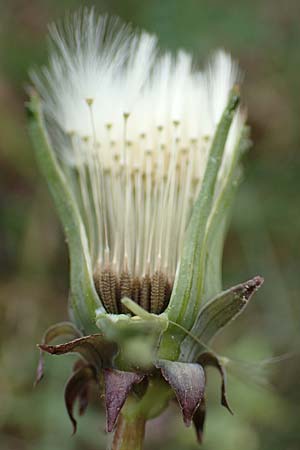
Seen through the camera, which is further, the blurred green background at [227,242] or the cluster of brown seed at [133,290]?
the blurred green background at [227,242]

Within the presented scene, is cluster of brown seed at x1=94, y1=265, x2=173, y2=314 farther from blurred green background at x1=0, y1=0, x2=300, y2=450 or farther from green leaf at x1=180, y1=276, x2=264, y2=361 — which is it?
blurred green background at x1=0, y1=0, x2=300, y2=450

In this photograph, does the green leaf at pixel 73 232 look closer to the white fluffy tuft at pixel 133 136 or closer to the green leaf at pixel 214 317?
the white fluffy tuft at pixel 133 136

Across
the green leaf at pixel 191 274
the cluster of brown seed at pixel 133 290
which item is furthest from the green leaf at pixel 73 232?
the green leaf at pixel 191 274

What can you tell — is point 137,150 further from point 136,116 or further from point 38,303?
point 38,303

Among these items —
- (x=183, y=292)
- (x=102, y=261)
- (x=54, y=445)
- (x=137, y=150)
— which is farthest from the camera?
(x=54, y=445)

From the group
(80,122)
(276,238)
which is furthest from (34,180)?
(80,122)
